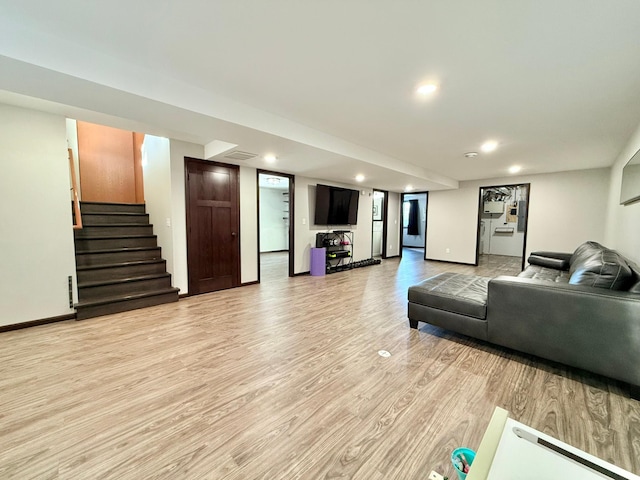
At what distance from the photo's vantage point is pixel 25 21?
1.53m

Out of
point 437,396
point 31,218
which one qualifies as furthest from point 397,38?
point 31,218

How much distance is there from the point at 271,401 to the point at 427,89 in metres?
2.68

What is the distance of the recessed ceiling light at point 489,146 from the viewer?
3559 millimetres

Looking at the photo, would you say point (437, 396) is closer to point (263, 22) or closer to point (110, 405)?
point (110, 405)

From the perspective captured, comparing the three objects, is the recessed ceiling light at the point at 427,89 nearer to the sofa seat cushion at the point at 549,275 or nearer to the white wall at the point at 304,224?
the sofa seat cushion at the point at 549,275

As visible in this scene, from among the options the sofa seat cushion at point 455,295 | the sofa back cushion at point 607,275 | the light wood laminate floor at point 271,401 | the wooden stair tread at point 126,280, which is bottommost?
the light wood laminate floor at point 271,401

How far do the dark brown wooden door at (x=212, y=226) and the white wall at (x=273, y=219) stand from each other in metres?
4.29

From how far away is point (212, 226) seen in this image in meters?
4.40

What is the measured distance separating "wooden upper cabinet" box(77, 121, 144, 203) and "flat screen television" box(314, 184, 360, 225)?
3740mm

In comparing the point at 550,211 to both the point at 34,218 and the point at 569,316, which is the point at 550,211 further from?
the point at 34,218

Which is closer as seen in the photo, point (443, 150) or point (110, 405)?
point (110, 405)

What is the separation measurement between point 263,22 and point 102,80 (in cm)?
125

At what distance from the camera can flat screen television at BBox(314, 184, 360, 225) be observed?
601 centimetres

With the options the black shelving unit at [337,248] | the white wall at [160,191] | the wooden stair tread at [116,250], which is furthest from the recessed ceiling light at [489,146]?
the wooden stair tread at [116,250]
